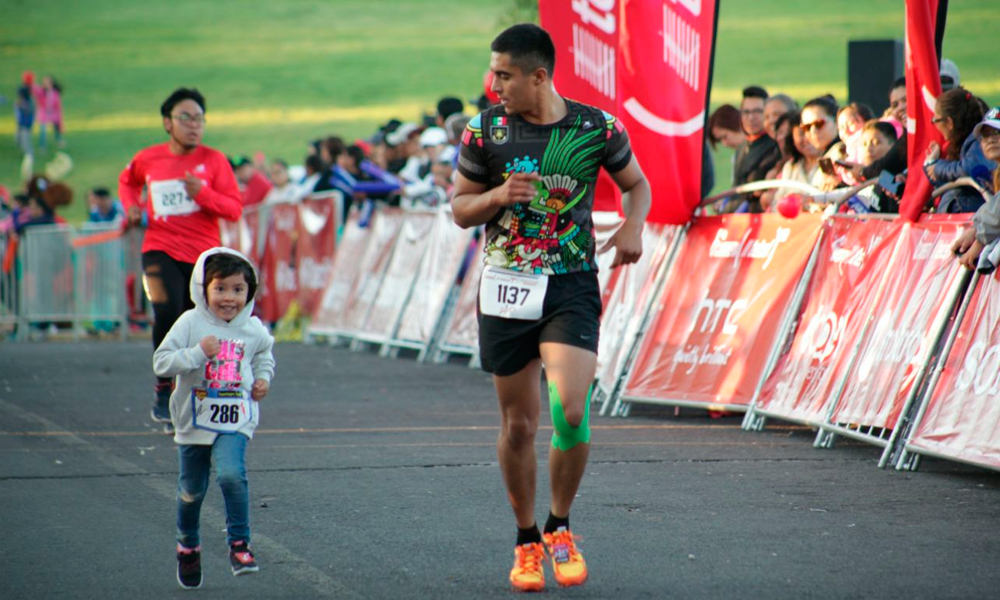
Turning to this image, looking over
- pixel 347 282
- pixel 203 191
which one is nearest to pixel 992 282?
pixel 203 191

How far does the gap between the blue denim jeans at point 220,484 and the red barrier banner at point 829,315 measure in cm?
454

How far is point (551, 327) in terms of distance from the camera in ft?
18.9

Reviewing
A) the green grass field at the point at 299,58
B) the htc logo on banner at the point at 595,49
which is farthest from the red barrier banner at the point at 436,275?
the green grass field at the point at 299,58

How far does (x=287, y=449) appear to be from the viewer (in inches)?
369

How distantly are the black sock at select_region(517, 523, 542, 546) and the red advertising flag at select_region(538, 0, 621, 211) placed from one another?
6010 millimetres

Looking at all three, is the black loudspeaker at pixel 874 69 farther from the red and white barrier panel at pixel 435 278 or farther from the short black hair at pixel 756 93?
the red and white barrier panel at pixel 435 278

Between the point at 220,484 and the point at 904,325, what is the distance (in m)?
4.60

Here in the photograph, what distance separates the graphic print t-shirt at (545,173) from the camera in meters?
5.73

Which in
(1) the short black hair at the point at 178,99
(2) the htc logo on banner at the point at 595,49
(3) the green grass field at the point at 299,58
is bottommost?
(1) the short black hair at the point at 178,99

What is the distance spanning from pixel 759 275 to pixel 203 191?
372 centimetres

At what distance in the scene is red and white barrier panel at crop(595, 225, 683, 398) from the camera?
11352 mm

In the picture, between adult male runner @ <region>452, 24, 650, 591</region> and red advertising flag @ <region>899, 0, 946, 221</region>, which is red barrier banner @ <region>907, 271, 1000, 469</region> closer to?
red advertising flag @ <region>899, 0, 946, 221</region>

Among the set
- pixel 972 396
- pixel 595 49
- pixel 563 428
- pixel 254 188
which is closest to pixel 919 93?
pixel 972 396

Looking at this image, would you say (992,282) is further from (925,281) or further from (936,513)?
(936,513)
